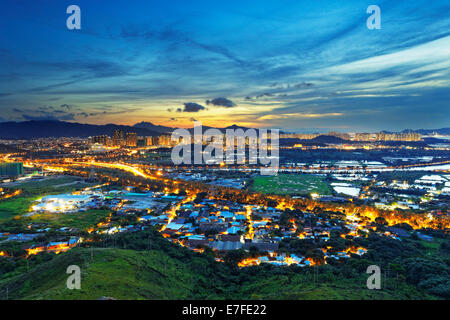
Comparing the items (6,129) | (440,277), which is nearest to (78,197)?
(440,277)

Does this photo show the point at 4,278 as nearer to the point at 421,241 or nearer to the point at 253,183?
the point at 421,241

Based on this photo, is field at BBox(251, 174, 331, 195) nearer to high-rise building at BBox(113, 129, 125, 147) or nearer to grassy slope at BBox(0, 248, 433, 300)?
grassy slope at BBox(0, 248, 433, 300)

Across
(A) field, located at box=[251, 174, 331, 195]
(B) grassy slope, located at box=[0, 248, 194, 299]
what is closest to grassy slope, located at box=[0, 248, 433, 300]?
(B) grassy slope, located at box=[0, 248, 194, 299]

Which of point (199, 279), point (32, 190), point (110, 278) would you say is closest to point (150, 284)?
point (110, 278)

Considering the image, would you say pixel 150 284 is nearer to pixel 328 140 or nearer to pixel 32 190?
pixel 32 190

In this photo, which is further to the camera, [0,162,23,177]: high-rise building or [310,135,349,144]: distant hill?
[310,135,349,144]: distant hill

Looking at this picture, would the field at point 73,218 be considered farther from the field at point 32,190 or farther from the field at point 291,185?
the field at point 291,185
